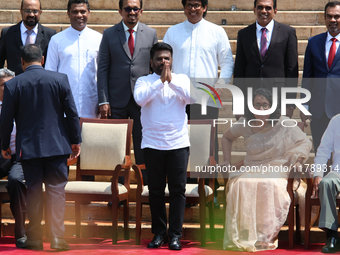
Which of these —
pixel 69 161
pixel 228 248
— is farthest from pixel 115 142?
pixel 228 248

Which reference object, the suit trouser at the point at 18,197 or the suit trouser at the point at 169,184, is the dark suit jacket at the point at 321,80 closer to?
the suit trouser at the point at 169,184

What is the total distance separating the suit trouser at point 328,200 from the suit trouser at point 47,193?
1.94 meters

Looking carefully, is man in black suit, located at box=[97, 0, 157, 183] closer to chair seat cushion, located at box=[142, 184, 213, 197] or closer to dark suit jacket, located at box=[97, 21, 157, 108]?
dark suit jacket, located at box=[97, 21, 157, 108]

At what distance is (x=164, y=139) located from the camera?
145 inches

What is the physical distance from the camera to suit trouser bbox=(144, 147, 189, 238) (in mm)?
3689

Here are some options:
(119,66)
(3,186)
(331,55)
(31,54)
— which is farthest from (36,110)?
(331,55)

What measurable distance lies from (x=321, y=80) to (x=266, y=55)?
1.80ft

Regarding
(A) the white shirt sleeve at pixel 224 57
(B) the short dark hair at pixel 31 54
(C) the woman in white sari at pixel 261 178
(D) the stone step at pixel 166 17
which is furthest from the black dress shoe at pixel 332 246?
(D) the stone step at pixel 166 17

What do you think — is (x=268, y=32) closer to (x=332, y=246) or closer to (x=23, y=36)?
(x=332, y=246)

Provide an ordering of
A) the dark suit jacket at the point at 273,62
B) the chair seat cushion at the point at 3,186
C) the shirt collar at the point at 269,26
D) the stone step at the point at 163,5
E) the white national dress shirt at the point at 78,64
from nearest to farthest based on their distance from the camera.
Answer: the chair seat cushion at the point at 3,186 < the dark suit jacket at the point at 273,62 < the shirt collar at the point at 269,26 < the white national dress shirt at the point at 78,64 < the stone step at the point at 163,5

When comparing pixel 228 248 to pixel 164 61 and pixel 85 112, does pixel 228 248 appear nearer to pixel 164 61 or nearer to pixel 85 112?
pixel 164 61

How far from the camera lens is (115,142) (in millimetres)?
4344

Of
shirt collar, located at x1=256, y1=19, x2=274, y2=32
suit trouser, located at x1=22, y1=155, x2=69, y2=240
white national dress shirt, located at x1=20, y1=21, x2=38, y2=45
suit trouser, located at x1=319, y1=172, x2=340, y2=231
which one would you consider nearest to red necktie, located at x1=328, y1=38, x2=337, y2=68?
shirt collar, located at x1=256, y1=19, x2=274, y2=32

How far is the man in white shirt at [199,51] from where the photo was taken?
14.6 feet
